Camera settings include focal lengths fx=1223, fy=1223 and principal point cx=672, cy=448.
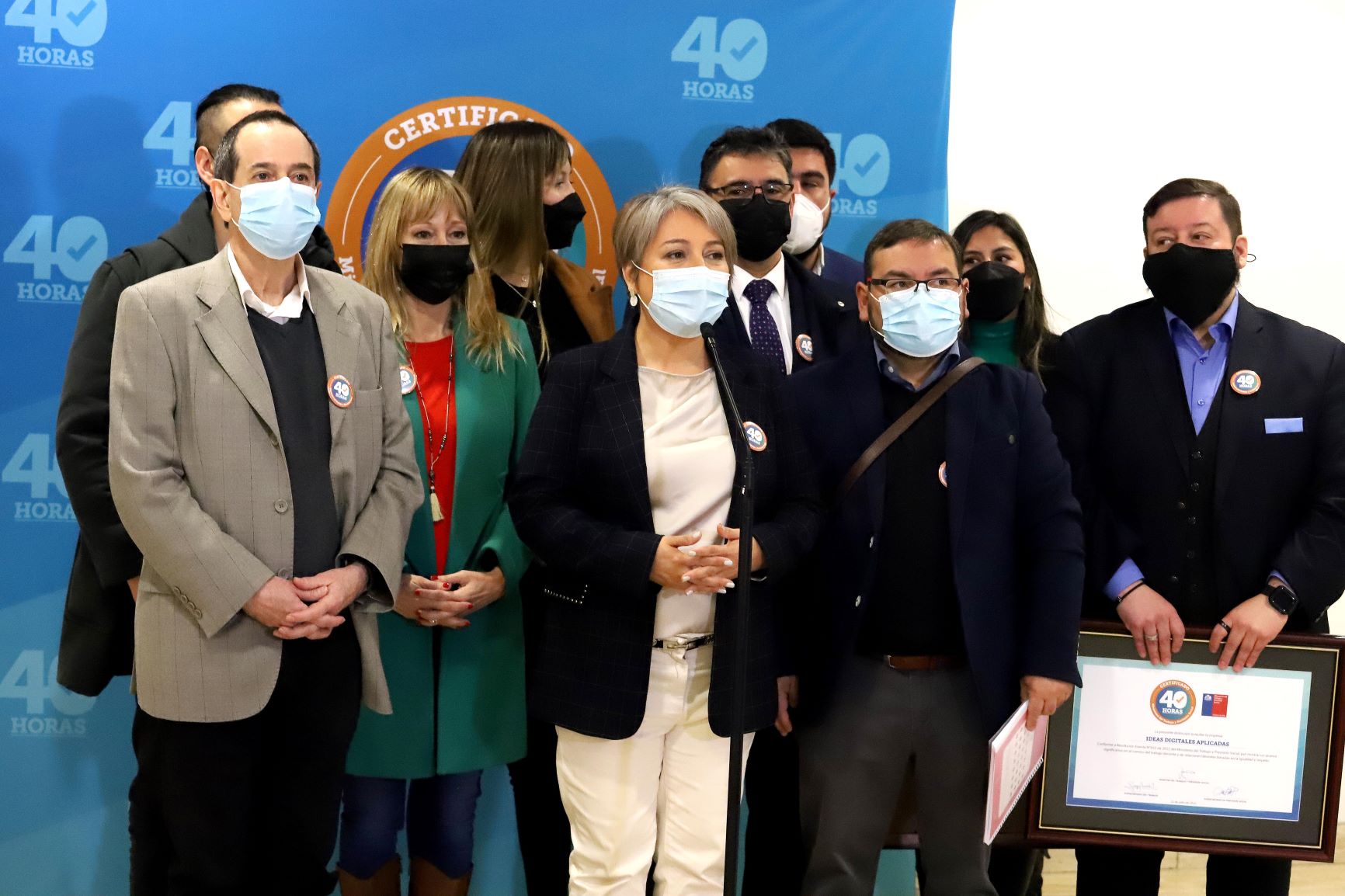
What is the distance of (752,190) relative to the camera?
2.86 metres

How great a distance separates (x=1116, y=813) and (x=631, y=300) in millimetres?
1569

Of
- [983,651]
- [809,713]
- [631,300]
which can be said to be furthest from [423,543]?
[983,651]

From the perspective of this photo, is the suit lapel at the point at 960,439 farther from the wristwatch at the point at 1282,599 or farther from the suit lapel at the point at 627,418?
the wristwatch at the point at 1282,599

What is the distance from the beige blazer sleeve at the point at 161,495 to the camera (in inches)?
82.0

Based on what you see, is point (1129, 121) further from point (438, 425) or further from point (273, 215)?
point (273, 215)

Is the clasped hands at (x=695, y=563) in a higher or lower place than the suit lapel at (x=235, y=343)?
lower

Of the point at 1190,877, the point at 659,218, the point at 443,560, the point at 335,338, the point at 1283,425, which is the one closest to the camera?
the point at 335,338

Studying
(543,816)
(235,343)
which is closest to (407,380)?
(235,343)

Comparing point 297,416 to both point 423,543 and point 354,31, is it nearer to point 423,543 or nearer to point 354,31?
point 423,543

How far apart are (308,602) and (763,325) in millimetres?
1225

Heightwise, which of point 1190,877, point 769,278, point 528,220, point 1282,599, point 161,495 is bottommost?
point 1190,877

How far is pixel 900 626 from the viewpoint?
2.41 m

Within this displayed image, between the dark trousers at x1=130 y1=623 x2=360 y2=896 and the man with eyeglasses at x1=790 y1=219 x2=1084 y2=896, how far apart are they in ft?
3.07

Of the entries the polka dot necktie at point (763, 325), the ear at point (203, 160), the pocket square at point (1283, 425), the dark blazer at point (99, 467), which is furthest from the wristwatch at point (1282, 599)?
the ear at point (203, 160)
